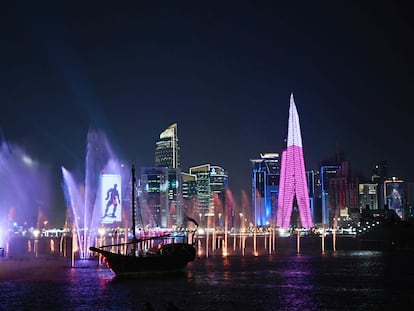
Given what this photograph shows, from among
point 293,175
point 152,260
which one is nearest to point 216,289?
point 152,260

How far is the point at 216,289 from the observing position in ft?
179

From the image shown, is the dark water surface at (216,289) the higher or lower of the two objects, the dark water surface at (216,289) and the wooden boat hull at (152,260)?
the lower

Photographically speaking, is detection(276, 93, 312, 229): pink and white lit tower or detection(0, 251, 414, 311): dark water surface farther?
detection(276, 93, 312, 229): pink and white lit tower

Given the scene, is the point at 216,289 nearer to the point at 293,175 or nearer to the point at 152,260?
the point at 152,260

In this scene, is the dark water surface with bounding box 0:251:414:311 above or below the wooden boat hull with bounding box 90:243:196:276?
below

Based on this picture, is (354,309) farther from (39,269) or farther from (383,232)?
(383,232)

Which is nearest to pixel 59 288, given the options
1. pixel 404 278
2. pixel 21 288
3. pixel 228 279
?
pixel 21 288

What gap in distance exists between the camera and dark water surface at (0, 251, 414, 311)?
152 feet

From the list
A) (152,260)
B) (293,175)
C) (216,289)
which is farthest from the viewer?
(293,175)

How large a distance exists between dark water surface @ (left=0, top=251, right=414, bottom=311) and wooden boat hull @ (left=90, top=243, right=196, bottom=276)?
1544 millimetres

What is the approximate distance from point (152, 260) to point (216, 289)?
13358 mm

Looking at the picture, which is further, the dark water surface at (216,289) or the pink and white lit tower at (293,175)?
the pink and white lit tower at (293,175)

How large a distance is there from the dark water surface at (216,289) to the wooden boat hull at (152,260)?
5.07 ft

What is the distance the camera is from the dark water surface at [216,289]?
152 feet
